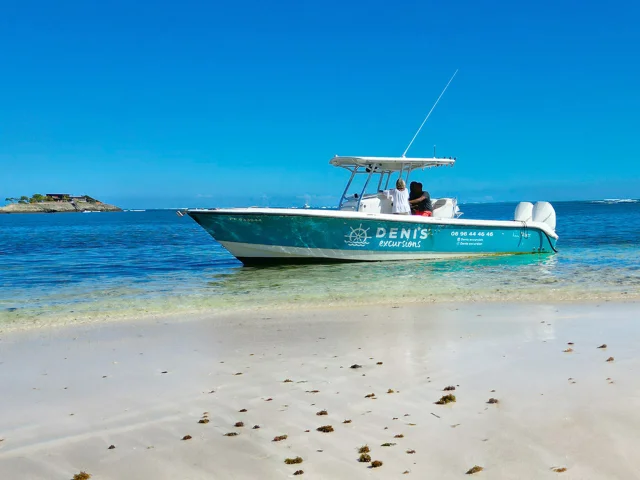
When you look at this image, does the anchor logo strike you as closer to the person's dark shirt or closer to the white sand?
the person's dark shirt

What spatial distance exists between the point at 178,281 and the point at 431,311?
641 centimetres

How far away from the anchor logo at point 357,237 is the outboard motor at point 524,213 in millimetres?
5572

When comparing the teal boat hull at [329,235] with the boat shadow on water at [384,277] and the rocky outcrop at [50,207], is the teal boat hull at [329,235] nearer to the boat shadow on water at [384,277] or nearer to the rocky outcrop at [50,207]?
the boat shadow on water at [384,277]

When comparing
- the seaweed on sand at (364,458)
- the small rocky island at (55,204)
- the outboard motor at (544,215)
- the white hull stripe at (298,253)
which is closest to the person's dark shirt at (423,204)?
the white hull stripe at (298,253)

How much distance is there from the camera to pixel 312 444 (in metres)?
3.50

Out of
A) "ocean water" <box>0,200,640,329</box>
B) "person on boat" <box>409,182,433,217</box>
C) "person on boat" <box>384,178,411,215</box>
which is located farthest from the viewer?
"person on boat" <box>409,182,433,217</box>

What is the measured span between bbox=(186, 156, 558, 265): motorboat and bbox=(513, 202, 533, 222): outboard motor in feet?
3.11

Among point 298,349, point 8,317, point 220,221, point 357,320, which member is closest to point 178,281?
point 220,221

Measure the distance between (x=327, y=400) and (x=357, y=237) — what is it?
9685 mm

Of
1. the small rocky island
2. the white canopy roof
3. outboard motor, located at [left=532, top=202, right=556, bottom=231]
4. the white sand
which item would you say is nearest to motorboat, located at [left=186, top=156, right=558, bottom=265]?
the white canopy roof

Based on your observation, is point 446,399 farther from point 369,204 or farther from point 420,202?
point 420,202

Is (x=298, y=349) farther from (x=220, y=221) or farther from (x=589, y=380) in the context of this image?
(x=220, y=221)

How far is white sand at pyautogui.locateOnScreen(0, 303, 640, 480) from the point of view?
327 cm

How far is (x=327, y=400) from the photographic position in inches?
169
